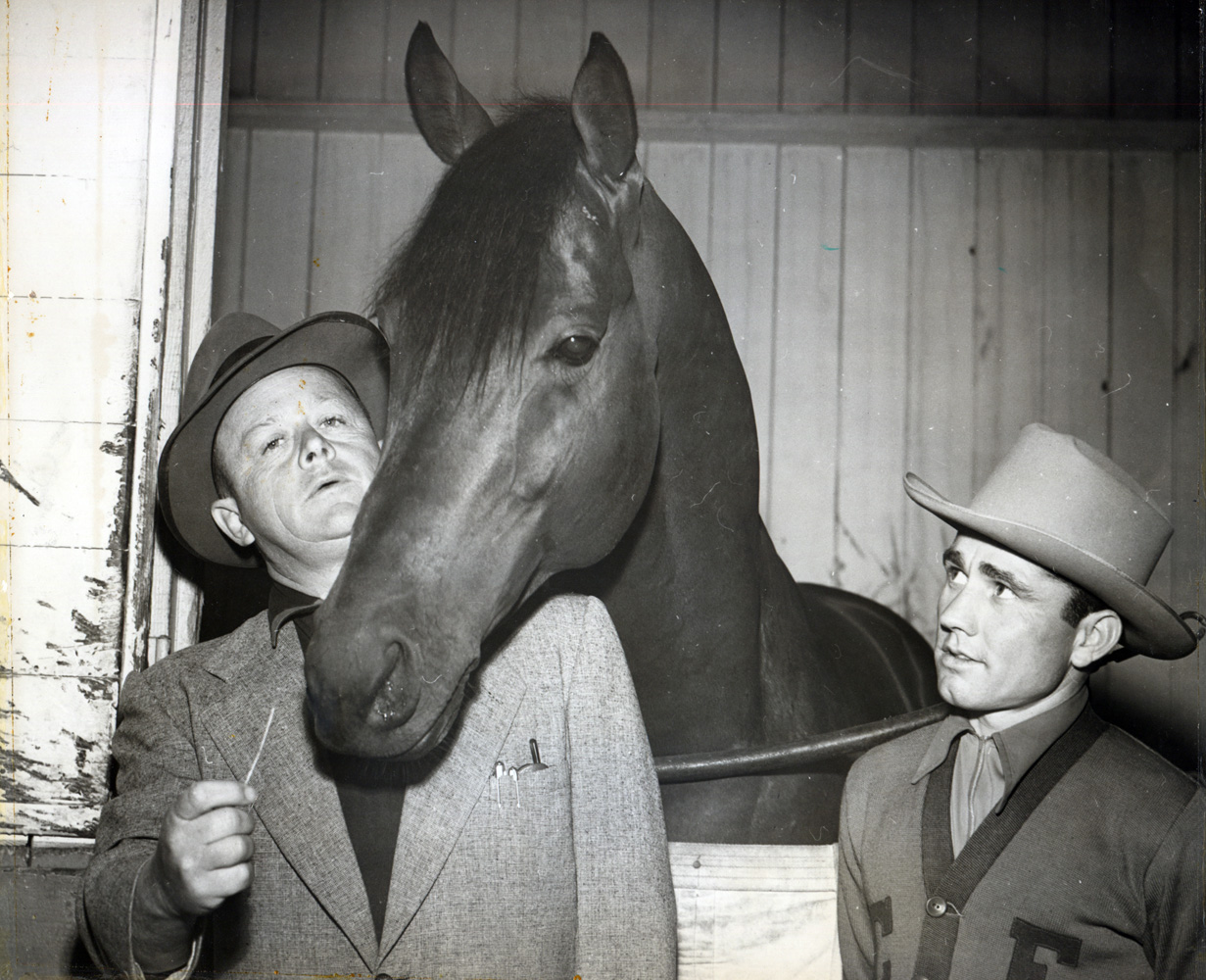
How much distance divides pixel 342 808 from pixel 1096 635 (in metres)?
0.97

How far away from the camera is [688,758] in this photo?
4.15ft

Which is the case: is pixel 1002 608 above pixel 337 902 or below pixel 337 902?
above

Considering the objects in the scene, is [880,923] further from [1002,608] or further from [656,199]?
[656,199]

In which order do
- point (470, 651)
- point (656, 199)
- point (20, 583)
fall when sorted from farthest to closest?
point (20, 583) < point (656, 199) < point (470, 651)

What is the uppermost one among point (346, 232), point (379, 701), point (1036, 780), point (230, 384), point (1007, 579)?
point (346, 232)

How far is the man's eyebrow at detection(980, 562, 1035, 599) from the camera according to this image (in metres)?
1.15

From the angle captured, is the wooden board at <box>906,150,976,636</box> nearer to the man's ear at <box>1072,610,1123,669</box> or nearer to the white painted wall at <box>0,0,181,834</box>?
the man's ear at <box>1072,610,1123,669</box>

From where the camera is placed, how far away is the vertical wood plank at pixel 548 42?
1.36 m

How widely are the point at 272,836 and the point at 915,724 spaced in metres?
0.86

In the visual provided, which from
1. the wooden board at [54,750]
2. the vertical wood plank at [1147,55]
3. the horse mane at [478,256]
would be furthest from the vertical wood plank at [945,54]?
the wooden board at [54,750]

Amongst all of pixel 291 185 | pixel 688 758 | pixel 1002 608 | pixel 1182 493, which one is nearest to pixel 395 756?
pixel 688 758

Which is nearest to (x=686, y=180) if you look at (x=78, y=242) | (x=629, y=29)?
(x=629, y=29)

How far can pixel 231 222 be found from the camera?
4.57ft

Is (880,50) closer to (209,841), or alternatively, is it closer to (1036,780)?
(1036,780)
